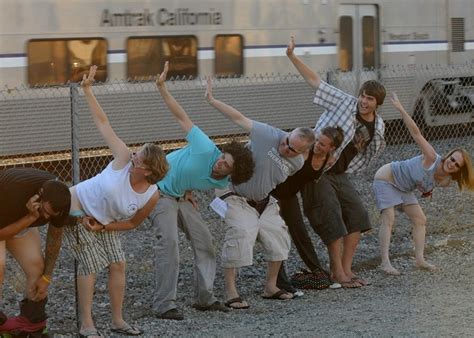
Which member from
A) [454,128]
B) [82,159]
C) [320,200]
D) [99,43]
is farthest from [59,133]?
[454,128]

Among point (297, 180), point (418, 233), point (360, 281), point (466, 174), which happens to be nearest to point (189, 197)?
point (297, 180)

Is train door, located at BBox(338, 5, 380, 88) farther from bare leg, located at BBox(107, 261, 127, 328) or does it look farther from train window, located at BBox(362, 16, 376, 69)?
bare leg, located at BBox(107, 261, 127, 328)

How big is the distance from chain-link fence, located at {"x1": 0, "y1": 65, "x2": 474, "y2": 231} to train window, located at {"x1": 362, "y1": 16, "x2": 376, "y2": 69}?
0.37 metres

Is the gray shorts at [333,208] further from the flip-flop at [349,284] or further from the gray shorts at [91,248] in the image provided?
the gray shorts at [91,248]

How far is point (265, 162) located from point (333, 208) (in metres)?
1.06

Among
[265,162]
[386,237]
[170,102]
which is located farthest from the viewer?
[386,237]

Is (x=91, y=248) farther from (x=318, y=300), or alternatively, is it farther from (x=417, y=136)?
(x=417, y=136)

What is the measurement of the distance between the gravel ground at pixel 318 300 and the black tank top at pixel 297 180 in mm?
793

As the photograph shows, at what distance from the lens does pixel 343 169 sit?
31.0 ft

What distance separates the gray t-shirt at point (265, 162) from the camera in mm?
8391

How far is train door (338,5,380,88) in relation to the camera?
17266 millimetres

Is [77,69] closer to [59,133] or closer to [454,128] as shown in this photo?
[59,133]

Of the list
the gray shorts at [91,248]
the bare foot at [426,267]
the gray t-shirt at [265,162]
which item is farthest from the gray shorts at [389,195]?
the gray shorts at [91,248]

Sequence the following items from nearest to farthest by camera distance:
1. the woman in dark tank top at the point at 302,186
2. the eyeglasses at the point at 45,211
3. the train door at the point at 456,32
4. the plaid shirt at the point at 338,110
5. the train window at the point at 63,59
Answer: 1. the eyeglasses at the point at 45,211
2. the woman in dark tank top at the point at 302,186
3. the plaid shirt at the point at 338,110
4. the train window at the point at 63,59
5. the train door at the point at 456,32
